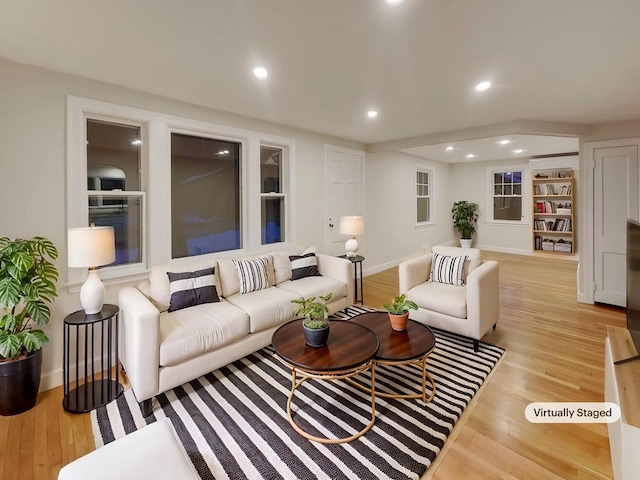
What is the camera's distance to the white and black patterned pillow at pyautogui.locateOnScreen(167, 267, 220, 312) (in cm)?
275

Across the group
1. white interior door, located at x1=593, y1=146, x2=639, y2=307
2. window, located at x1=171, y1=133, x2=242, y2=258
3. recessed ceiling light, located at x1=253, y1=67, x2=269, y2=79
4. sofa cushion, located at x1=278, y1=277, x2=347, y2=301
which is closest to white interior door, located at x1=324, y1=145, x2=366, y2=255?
sofa cushion, located at x1=278, y1=277, x2=347, y2=301

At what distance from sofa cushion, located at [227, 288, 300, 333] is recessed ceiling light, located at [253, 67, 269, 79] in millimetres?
1944

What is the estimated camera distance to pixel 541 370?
2.61m

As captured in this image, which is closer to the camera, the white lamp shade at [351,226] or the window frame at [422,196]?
the white lamp shade at [351,226]

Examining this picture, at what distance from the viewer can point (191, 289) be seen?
282cm

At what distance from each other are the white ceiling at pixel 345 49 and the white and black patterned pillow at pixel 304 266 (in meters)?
1.72

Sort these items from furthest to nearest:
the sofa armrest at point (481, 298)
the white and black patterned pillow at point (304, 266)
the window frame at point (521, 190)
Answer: the window frame at point (521, 190), the white and black patterned pillow at point (304, 266), the sofa armrest at point (481, 298)

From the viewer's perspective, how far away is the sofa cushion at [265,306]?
2.76m

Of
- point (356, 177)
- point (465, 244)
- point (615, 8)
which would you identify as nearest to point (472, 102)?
point (615, 8)

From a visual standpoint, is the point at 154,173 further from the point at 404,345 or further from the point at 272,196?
the point at 404,345

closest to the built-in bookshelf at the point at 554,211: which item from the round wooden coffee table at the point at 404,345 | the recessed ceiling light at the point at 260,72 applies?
the round wooden coffee table at the point at 404,345

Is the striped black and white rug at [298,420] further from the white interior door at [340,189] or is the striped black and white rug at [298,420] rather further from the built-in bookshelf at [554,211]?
the built-in bookshelf at [554,211]

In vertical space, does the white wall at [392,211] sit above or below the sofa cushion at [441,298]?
above

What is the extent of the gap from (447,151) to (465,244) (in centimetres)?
316
